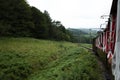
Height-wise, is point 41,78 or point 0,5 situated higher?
point 0,5

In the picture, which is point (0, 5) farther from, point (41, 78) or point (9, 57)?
point (41, 78)

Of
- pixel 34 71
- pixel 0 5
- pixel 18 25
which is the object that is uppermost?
pixel 0 5

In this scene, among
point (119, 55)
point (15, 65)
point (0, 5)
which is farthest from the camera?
point (0, 5)

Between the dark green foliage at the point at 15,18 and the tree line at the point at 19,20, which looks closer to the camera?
the tree line at the point at 19,20

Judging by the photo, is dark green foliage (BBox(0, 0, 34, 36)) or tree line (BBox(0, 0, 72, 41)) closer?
tree line (BBox(0, 0, 72, 41))

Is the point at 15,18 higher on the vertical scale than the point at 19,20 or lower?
Result: higher

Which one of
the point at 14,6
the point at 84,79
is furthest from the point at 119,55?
the point at 14,6

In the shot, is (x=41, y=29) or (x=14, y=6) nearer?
(x=14, y=6)

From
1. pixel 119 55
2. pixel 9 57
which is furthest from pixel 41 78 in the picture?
pixel 119 55

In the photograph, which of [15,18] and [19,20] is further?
[19,20]

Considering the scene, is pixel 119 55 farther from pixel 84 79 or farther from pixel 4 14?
pixel 4 14

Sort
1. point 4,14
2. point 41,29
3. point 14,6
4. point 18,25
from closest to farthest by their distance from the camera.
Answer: point 4,14, point 14,6, point 18,25, point 41,29

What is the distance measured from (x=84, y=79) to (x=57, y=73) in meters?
2.46

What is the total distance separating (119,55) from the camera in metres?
1.52
